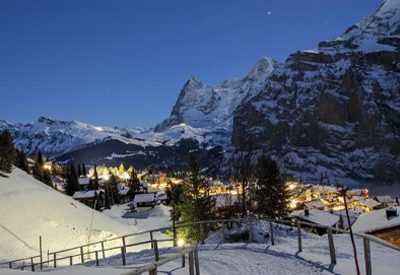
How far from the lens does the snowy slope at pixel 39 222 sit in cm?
4144

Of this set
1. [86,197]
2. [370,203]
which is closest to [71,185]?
[86,197]

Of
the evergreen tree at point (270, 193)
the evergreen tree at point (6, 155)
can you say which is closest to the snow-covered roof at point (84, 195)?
the evergreen tree at point (6, 155)

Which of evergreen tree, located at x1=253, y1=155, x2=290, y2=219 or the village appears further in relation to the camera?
evergreen tree, located at x1=253, y1=155, x2=290, y2=219

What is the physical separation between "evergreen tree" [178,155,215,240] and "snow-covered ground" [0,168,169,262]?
45.1ft

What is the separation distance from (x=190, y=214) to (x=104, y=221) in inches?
901

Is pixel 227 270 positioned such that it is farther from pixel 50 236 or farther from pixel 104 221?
pixel 104 221

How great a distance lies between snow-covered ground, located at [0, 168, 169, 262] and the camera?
41.3 m

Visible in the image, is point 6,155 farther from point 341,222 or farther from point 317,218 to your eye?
point 341,222

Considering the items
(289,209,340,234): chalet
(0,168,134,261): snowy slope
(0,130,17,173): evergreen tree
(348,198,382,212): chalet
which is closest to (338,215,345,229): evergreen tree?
(289,209,340,234): chalet

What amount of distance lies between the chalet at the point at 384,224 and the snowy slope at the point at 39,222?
3535cm

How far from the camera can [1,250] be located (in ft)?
125

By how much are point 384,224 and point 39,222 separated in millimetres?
43060

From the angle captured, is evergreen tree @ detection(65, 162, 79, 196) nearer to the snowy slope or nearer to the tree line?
the snowy slope

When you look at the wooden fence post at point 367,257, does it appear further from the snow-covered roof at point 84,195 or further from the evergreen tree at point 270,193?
the snow-covered roof at point 84,195
